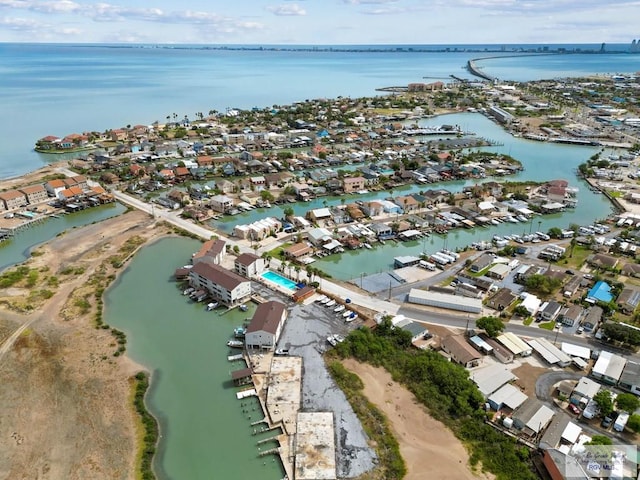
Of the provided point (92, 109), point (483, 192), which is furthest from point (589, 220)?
point (92, 109)

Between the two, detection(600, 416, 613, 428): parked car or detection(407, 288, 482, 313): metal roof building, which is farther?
detection(407, 288, 482, 313): metal roof building

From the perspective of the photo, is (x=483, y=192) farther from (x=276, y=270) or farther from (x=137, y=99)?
(x=137, y=99)

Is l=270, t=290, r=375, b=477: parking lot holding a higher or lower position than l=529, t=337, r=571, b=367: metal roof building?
lower

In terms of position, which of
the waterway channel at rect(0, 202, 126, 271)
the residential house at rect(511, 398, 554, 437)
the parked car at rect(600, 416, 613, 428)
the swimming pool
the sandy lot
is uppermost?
the residential house at rect(511, 398, 554, 437)

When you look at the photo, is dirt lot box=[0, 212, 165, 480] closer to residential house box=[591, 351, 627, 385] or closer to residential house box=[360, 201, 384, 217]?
residential house box=[591, 351, 627, 385]

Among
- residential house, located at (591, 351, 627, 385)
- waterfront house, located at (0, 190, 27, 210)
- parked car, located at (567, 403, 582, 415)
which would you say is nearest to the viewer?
parked car, located at (567, 403, 582, 415)

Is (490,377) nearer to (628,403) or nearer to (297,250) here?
(628,403)

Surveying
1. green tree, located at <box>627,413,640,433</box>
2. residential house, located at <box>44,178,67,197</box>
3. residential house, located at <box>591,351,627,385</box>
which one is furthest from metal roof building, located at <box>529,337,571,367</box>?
residential house, located at <box>44,178,67,197</box>
